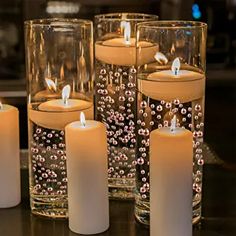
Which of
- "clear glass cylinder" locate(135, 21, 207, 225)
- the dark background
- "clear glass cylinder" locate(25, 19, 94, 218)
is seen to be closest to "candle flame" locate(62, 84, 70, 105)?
"clear glass cylinder" locate(25, 19, 94, 218)

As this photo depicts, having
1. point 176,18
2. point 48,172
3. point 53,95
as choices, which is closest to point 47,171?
point 48,172

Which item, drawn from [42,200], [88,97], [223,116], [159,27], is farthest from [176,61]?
[223,116]

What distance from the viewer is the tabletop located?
34.1 inches

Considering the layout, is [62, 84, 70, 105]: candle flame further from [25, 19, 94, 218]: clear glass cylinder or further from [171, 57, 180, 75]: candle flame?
[171, 57, 180, 75]: candle flame

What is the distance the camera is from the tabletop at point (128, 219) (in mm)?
865

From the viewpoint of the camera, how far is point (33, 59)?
3.07 ft

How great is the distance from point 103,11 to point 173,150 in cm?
162

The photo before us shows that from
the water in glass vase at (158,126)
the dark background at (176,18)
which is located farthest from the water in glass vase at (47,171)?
the dark background at (176,18)

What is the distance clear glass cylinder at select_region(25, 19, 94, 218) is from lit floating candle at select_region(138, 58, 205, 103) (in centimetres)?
11

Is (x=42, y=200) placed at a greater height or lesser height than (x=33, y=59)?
lesser

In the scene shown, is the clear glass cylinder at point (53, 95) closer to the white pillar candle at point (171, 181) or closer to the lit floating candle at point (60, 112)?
the lit floating candle at point (60, 112)

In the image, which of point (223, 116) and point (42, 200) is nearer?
point (42, 200)

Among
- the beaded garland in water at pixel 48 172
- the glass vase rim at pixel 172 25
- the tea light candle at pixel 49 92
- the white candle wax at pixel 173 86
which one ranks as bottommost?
the beaded garland in water at pixel 48 172

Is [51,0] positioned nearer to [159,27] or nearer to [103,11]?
[103,11]
